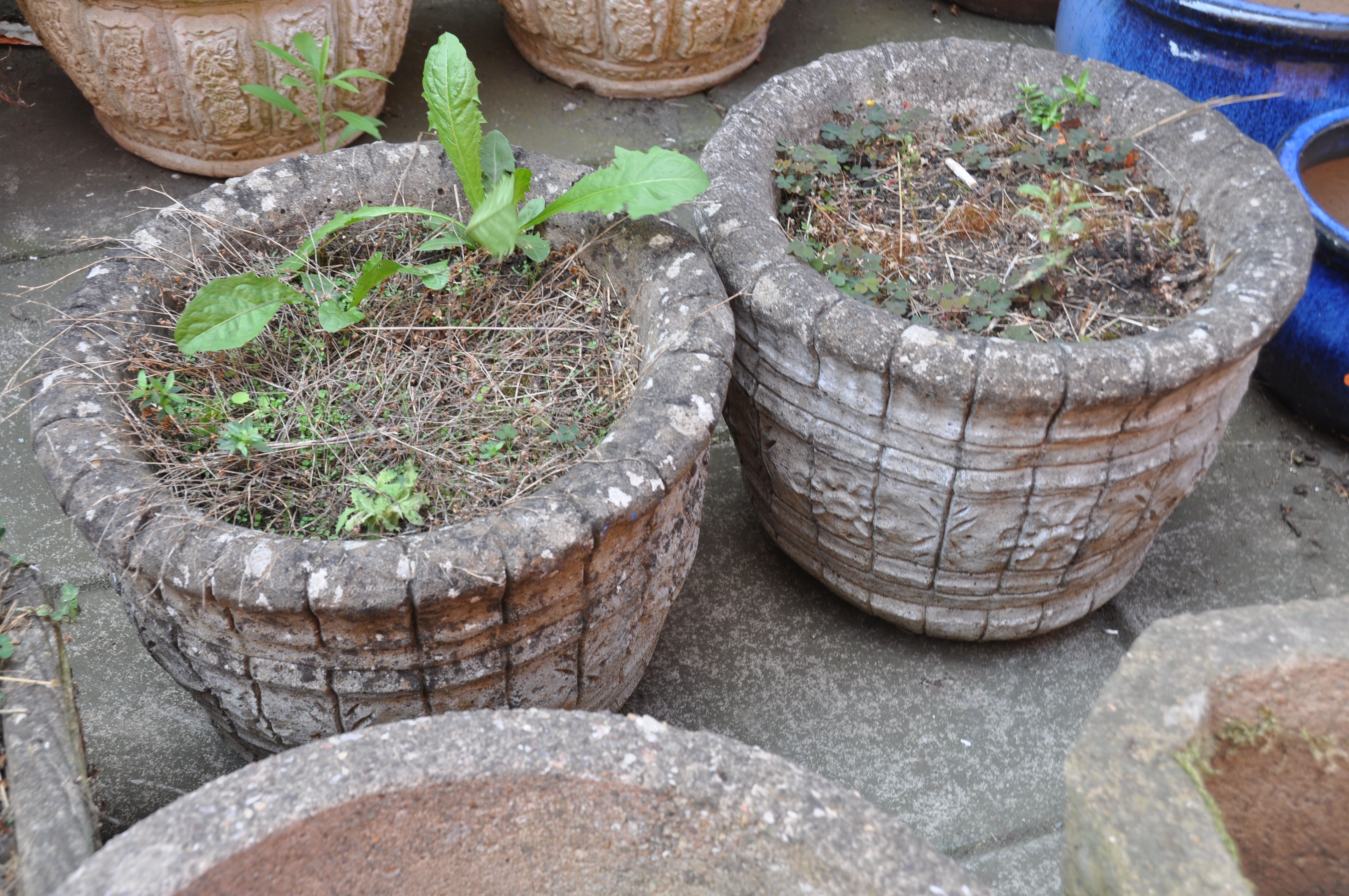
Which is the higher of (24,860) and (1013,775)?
(24,860)

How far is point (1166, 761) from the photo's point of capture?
3.85 feet

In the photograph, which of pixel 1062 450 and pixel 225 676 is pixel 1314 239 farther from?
pixel 225 676

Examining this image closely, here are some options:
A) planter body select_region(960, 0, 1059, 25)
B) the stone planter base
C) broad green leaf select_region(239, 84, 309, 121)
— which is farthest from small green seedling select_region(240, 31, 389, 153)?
planter body select_region(960, 0, 1059, 25)

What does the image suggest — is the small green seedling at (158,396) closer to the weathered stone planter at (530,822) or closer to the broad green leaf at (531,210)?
the broad green leaf at (531,210)

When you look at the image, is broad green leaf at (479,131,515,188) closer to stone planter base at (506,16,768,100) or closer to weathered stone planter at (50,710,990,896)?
weathered stone planter at (50,710,990,896)

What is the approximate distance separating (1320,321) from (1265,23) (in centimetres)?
74

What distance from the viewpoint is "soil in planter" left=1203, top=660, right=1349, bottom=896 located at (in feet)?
4.21

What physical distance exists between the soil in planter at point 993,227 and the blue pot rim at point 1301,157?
1.50 feet

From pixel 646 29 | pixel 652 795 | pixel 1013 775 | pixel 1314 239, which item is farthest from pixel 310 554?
pixel 646 29

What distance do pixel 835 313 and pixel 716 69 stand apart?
2.14 m

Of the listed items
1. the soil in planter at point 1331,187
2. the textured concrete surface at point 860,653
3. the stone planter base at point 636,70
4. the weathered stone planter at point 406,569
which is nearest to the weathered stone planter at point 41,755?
the weathered stone planter at point 406,569

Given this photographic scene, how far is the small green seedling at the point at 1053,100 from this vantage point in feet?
8.15

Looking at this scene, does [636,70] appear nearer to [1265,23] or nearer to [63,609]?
[1265,23]

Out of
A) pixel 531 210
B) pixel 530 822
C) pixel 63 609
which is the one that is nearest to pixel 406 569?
pixel 530 822
